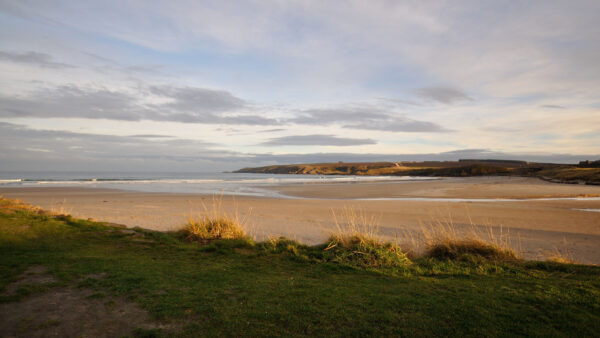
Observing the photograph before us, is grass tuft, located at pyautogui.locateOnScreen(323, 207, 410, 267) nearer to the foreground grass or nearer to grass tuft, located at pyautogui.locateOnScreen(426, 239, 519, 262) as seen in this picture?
the foreground grass

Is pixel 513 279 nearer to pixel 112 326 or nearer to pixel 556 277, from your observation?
pixel 556 277

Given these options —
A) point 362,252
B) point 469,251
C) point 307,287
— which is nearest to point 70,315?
point 307,287

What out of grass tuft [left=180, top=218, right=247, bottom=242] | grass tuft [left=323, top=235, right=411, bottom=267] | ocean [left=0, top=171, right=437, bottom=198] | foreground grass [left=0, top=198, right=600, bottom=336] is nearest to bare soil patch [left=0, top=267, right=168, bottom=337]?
foreground grass [left=0, top=198, right=600, bottom=336]

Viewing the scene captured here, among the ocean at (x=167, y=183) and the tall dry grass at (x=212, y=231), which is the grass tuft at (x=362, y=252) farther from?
the ocean at (x=167, y=183)

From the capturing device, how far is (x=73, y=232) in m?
9.54

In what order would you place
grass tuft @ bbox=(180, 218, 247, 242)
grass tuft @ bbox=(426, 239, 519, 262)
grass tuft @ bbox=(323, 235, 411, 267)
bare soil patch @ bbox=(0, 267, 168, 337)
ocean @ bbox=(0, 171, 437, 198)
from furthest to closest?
1. ocean @ bbox=(0, 171, 437, 198)
2. grass tuft @ bbox=(180, 218, 247, 242)
3. grass tuft @ bbox=(426, 239, 519, 262)
4. grass tuft @ bbox=(323, 235, 411, 267)
5. bare soil patch @ bbox=(0, 267, 168, 337)

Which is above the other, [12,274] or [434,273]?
[12,274]

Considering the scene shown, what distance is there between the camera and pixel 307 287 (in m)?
5.57

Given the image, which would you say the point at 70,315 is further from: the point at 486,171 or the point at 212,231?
the point at 486,171

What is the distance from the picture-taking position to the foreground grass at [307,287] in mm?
4062

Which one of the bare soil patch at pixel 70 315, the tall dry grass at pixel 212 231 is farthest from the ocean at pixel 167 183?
the bare soil patch at pixel 70 315

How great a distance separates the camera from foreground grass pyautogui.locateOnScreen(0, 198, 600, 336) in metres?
4.06

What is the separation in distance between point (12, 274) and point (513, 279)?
9213 millimetres

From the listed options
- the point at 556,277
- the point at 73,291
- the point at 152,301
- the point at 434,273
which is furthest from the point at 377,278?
the point at 73,291
